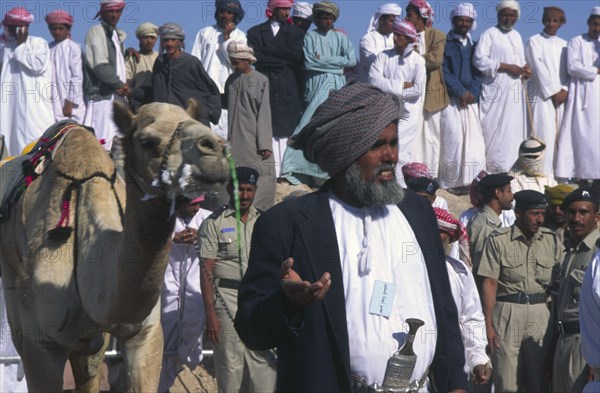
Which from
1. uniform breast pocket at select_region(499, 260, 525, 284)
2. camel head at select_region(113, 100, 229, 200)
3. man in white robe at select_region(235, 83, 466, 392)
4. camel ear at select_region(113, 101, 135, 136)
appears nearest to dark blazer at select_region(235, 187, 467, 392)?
man in white robe at select_region(235, 83, 466, 392)

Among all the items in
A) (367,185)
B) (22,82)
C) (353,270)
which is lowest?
→ (353,270)

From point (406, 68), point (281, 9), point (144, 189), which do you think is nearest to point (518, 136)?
point (406, 68)

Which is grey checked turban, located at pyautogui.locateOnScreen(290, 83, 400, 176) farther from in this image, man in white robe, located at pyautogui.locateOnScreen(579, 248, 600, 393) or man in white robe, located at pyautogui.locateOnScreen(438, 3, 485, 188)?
man in white robe, located at pyautogui.locateOnScreen(438, 3, 485, 188)

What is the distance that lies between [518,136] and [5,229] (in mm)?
8805

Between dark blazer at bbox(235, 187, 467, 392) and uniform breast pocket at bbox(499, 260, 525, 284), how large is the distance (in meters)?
5.40

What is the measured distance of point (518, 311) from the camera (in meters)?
9.88

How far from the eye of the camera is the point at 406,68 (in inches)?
528

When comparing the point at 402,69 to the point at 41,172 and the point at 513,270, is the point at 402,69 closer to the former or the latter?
the point at 513,270

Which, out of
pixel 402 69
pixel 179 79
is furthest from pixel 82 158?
pixel 402 69

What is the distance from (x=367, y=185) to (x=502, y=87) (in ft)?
34.4

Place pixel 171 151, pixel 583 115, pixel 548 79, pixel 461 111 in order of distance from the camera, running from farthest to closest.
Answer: pixel 583 115 < pixel 548 79 < pixel 461 111 < pixel 171 151

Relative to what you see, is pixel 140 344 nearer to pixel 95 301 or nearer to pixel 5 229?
pixel 95 301

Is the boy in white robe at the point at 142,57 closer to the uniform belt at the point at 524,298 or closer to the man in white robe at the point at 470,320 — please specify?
the uniform belt at the point at 524,298

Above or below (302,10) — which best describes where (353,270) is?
below
